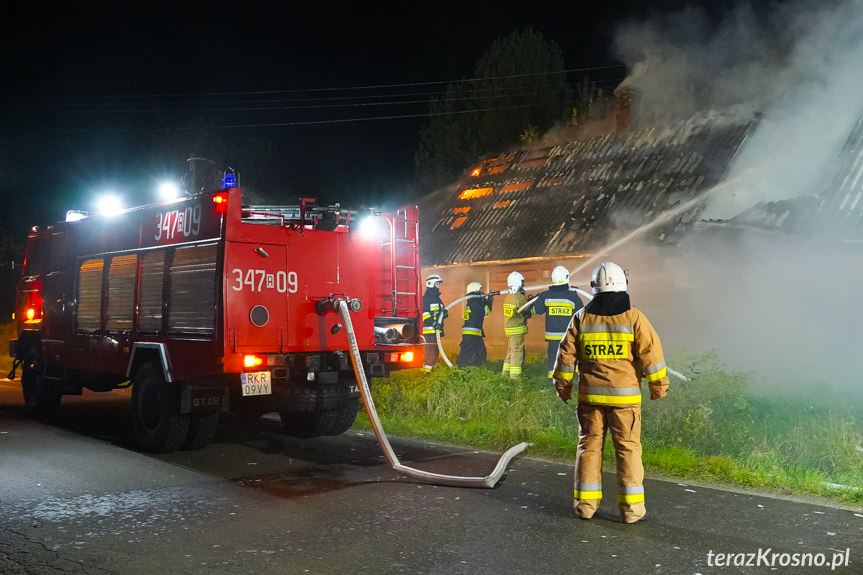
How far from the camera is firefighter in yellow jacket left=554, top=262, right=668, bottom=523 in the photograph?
17.4 feet

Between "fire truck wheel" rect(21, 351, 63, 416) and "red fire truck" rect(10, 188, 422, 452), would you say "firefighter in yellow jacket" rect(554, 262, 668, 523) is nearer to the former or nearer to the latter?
"red fire truck" rect(10, 188, 422, 452)

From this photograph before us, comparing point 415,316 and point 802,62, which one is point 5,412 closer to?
point 415,316

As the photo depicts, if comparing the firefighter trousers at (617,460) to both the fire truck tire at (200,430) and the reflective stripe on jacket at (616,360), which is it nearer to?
the reflective stripe on jacket at (616,360)

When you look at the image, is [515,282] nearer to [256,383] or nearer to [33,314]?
[256,383]

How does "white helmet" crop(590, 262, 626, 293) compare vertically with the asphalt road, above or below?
above

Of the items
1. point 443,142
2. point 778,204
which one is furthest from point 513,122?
point 778,204

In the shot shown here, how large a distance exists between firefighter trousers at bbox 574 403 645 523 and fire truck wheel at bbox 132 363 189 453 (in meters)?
4.35

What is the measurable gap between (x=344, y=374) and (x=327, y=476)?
→ 148cm

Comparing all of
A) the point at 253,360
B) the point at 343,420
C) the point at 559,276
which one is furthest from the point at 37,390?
the point at 559,276

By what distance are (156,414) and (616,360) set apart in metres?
5.18

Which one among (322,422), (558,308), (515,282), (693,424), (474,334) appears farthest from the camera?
(474,334)

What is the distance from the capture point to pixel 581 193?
60.4 ft

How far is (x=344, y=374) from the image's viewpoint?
819 centimetres

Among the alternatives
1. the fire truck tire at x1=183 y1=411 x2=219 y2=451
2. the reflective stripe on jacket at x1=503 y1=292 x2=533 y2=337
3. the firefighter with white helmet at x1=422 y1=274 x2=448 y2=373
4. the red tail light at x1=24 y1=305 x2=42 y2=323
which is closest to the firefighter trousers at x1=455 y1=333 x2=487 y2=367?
the firefighter with white helmet at x1=422 y1=274 x2=448 y2=373
